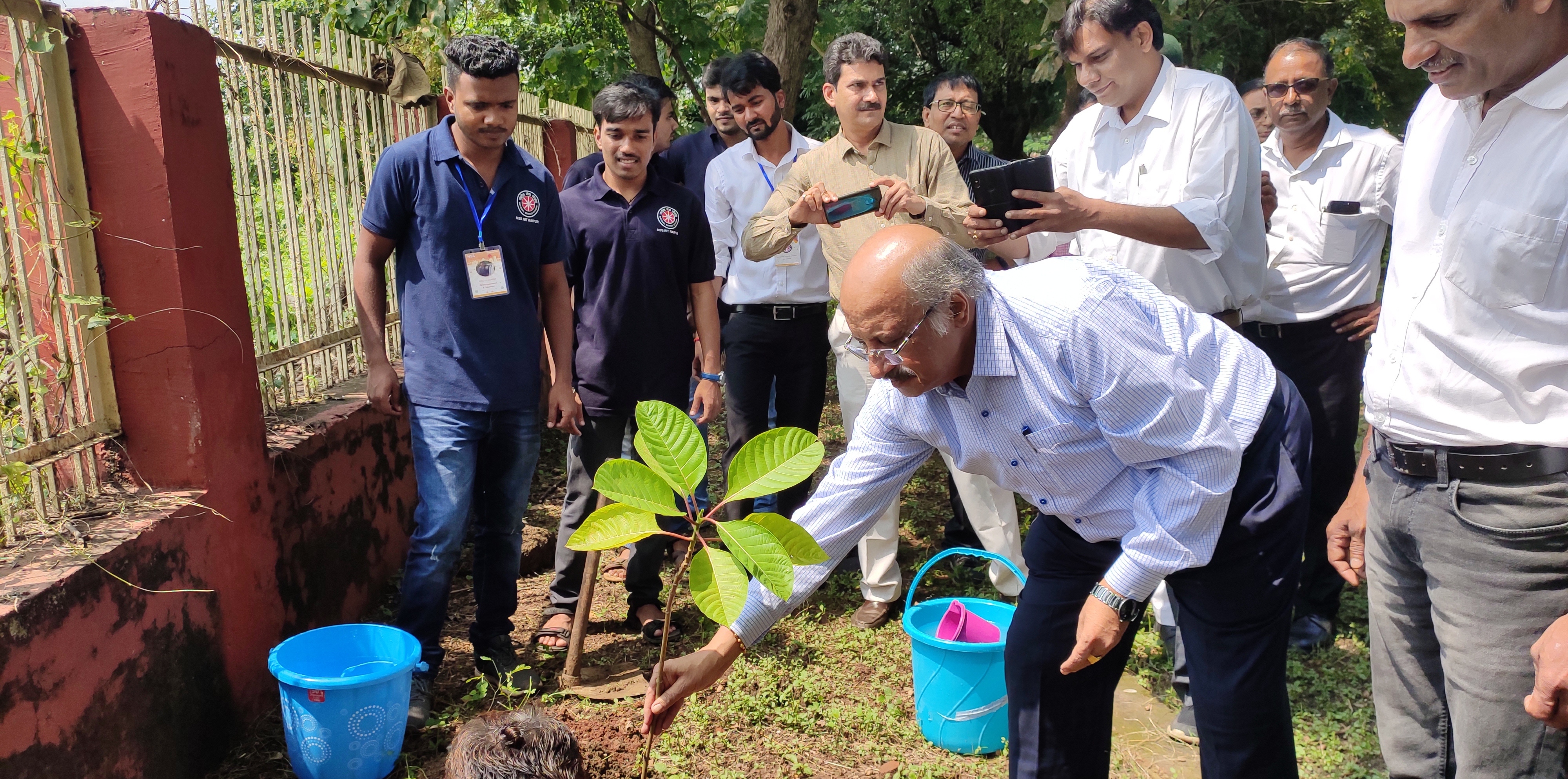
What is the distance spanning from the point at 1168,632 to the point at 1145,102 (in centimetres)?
185

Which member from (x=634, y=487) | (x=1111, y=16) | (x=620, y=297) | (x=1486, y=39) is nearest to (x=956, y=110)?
(x=1111, y=16)

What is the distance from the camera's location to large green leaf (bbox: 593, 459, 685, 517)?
1795 millimetres

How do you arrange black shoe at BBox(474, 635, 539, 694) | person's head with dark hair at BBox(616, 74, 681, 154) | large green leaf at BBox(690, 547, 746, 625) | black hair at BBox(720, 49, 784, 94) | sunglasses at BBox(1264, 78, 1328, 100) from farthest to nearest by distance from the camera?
1. person's head with dark hair at BBox(616, 74, 681, 154)
2. black hair at BBox(720, 49, 784, 94)
3. sunglasses at BBox(1264, 78, 1328, 100)
4. black shoe at BBox(474, 635, 539, 694)
5. large green leaf at BBox(690, 547, 746, 625)

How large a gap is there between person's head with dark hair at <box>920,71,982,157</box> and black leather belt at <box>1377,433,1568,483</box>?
11.7ft

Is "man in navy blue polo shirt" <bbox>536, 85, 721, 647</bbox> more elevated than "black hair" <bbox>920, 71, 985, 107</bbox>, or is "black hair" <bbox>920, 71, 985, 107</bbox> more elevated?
"black hair" <bbox>920, 71, 985, 107</bbox>

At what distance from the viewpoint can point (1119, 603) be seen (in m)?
2.12

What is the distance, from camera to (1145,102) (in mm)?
3328

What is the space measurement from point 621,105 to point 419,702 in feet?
7.20

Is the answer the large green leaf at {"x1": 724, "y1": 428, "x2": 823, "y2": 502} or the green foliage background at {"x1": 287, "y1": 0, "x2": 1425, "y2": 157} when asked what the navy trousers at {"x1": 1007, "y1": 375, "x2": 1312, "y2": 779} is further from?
the green foliage background at {"x1": 287, "y1": 0, "x2": 1425, "y2": 157}

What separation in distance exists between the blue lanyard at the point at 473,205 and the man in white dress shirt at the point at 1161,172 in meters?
1.55

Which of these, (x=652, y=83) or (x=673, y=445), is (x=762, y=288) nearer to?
(x=652, y=83)

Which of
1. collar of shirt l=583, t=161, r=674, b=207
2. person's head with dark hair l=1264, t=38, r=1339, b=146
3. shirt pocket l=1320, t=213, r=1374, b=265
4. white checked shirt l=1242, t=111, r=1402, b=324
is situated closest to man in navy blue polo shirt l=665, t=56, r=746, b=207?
collar of shirt l=583, t=161, r=674, b=207

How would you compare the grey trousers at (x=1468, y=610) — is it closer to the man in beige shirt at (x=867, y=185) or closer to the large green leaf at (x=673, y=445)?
the large green leaf at (x=673, y=445)

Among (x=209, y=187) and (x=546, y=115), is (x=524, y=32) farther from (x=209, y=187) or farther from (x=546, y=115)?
(x=209, y=187)
